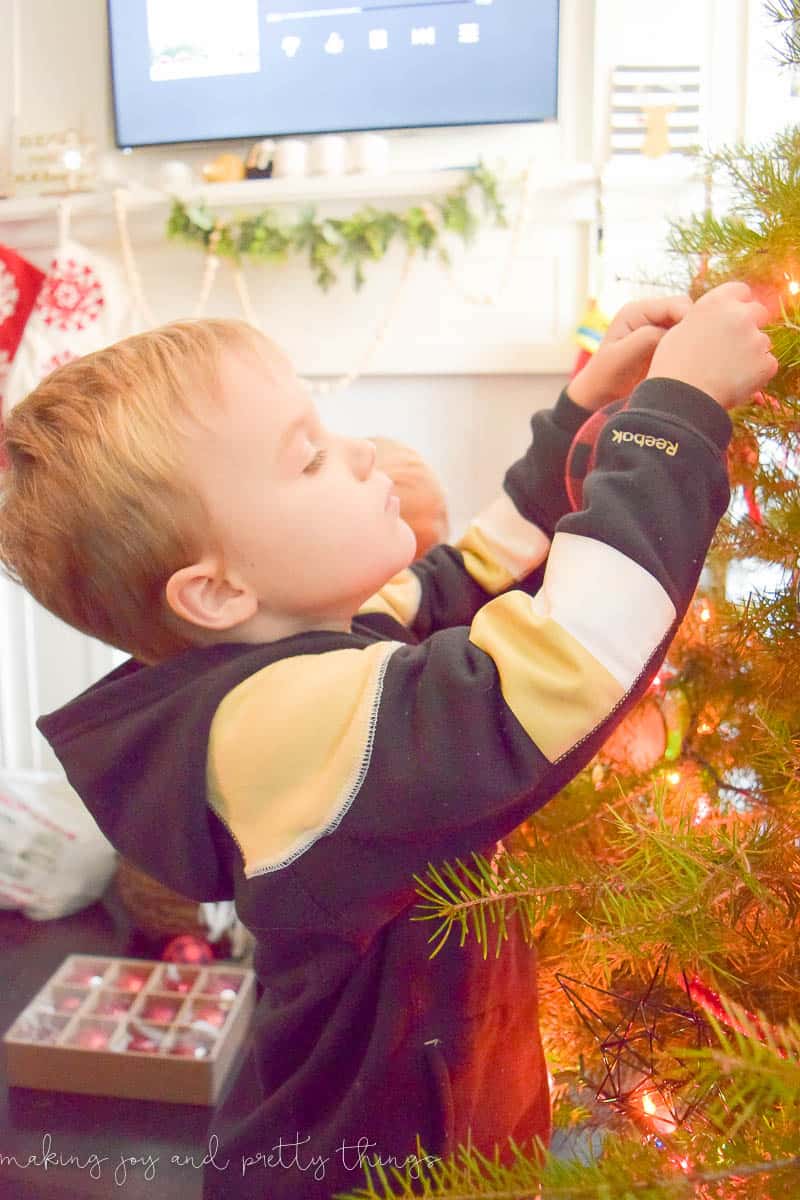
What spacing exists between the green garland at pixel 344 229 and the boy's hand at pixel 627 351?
0.93 metres

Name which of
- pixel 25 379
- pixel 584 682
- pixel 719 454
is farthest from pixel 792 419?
pixel 25 379

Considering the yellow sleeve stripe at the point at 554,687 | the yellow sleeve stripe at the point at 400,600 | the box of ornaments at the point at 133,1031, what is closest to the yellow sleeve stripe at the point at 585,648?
the yellow sleeve stripe at the point at 554,687

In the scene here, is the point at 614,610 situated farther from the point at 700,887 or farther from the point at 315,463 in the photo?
the point at 315,463

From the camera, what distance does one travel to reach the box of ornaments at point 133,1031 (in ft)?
3.91

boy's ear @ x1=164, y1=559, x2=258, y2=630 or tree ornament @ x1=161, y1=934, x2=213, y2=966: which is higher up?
boy's ear @ x1=164, y1=559, x2=258, y2=630

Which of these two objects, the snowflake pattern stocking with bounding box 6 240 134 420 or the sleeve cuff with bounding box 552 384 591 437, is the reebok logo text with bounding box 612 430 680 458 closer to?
the sleeve cuff with bounding box 552 384 591 437

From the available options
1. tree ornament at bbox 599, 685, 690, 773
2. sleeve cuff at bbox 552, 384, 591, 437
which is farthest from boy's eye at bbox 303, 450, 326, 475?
tree ornament at bbox 599, 685, 690, 773

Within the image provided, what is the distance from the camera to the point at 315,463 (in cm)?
64

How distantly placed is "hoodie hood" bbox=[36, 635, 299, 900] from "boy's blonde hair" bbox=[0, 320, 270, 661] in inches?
2.1

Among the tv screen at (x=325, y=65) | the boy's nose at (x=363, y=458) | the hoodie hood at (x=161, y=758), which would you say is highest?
the tv screen at (x=325, y=65)

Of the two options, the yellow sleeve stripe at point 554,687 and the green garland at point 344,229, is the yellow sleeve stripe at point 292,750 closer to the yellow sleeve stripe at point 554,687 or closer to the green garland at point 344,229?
the yellow sleeve stripe at point 554,687

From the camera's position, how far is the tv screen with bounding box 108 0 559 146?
1508mm

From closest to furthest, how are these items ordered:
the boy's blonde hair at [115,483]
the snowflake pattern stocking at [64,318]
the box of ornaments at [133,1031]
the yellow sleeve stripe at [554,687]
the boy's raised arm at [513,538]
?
the yellow sleeve stripe at [554,687] → the boy's blonde hair at [115,483] → the boy's raised arm at [513,538] → the box of ornaments at [133,1031] → the snowflake pattern stocking at [64,318]

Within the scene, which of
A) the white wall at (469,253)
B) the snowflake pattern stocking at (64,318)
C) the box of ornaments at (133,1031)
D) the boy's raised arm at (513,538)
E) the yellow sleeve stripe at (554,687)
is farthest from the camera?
the snowflake pattern stocking at (64,318)
